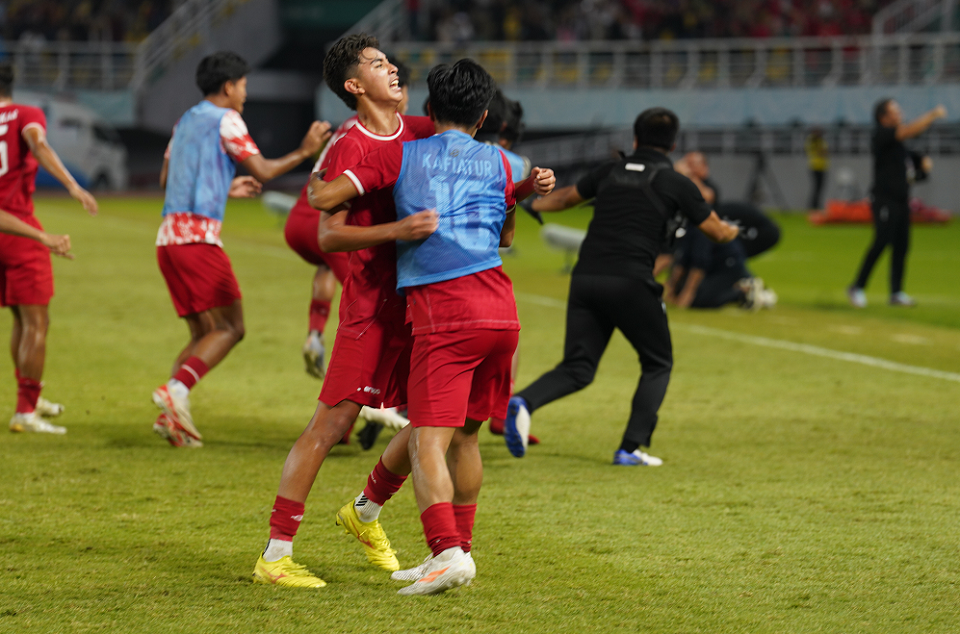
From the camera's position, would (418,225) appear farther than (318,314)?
No

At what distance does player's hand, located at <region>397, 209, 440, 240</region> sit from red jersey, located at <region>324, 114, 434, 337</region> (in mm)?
273

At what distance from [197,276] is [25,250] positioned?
41.9 inches

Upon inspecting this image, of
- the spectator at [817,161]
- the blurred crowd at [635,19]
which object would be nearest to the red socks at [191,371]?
the spectator at [817,161]

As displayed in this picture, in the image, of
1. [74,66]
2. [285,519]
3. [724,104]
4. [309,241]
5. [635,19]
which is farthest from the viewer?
[74,66]

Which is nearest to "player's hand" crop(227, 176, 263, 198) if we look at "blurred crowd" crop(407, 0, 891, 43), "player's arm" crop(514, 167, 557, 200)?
"player's arm" crop(514, 167, 557, 200)

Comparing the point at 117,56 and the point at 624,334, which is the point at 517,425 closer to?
the point at 624,334

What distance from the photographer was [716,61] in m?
33.7

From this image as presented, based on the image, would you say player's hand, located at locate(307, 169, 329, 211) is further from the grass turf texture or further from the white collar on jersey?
the grass turf texture

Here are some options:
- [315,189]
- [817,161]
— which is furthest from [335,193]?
[817,161]

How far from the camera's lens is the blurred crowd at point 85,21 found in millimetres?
42500

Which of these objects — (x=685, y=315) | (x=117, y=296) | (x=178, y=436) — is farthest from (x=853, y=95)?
(x=178, y=436)

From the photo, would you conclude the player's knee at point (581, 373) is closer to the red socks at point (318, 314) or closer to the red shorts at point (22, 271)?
the red socks at point (318, 314)

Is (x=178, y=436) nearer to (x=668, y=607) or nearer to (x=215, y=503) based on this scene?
(x=215, y=503)

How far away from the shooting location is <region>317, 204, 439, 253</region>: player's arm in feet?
13.2
